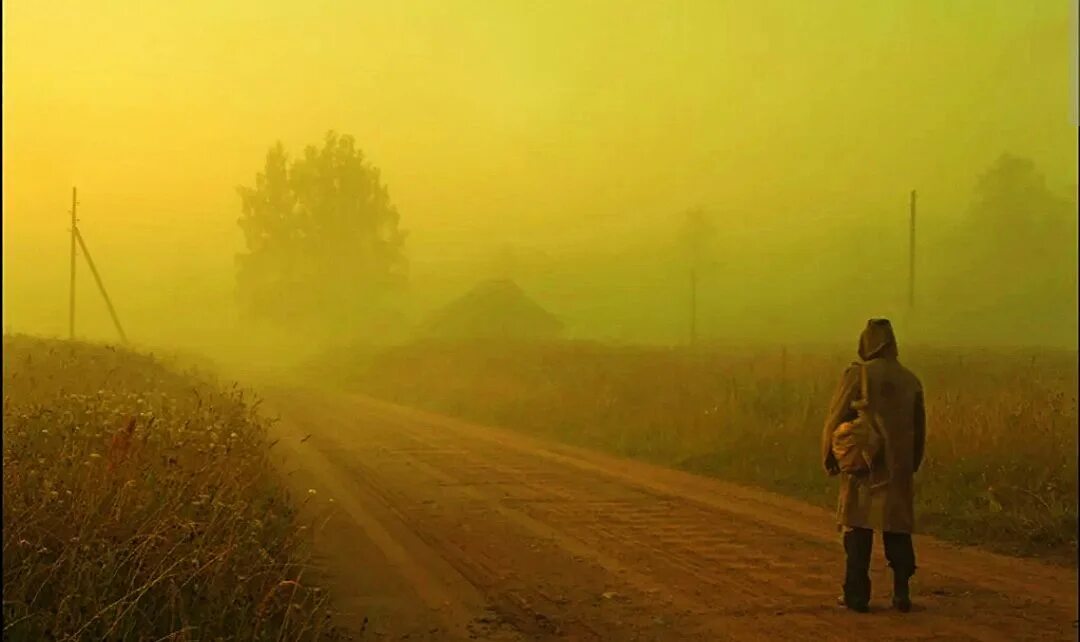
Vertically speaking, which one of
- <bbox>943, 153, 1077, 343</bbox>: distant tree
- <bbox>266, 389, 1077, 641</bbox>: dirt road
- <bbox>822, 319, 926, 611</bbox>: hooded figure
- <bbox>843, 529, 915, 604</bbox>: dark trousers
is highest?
<bbox>943, 153, 1077, 343</bbox>: distant tree

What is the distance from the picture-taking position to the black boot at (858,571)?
21.8ft

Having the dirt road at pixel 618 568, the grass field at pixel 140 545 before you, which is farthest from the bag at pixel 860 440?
the grass field at pixel 140 545

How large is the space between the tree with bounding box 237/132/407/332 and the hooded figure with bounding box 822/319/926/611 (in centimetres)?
5984

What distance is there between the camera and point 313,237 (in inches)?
2527

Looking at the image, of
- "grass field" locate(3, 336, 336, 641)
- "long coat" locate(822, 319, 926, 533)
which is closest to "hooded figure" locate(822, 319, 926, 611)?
"long coat" locate(822, 319, 926, 533)

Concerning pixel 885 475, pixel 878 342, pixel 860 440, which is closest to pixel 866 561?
pixel 885 475

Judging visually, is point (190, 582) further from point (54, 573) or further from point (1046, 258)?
point (1046, 258)

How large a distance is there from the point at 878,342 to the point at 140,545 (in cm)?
491

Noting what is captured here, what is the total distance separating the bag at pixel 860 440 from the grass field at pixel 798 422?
323cm

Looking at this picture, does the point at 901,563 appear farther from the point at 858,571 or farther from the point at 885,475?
the point at 885,475

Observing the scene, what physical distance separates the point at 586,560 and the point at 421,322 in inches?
2558

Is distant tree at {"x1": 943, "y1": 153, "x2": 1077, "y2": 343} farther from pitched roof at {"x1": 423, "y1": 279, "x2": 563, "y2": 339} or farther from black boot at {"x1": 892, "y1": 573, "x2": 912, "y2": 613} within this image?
black boot at {"x1": 892, "y1": 573, "x2": 912, "y2": 613}

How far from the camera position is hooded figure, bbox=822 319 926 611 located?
21.5ft

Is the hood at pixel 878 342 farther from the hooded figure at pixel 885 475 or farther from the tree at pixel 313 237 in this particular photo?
the tree at pixel 313 237
